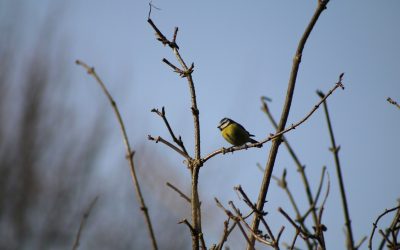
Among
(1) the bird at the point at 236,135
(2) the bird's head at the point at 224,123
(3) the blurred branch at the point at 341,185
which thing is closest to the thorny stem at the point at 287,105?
(3) the blurred branch at the point at 341,185

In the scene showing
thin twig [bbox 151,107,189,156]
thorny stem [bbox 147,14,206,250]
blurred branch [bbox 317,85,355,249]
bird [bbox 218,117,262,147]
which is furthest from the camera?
bird [bbox 218,117,262,147]

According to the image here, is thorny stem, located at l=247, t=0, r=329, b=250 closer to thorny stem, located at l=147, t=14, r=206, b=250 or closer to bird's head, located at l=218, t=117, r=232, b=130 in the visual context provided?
thorny stem, located at l=147, t=14, r=206, b=250

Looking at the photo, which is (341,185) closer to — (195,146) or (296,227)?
(296,227)

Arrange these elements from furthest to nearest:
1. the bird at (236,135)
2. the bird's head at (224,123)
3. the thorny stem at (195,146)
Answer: the bird's head at (224,123), the bird at (236,135), the thorny stem at (195,146)

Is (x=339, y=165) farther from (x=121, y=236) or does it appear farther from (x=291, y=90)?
(x=121, y=236)

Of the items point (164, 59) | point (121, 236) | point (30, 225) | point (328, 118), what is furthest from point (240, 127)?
point (30, 225)

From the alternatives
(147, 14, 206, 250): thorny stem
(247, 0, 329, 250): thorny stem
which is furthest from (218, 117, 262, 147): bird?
(247, 0, 329, 250): thorny stem

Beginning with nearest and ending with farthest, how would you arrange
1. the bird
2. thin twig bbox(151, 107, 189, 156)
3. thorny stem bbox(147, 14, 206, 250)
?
1. thorny stem bbox(147, 14, 206, 250)
2. thin twig bbox(151, 107, 189, 156)
3. the bird

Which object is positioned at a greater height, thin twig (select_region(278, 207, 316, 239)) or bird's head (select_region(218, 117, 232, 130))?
bird's head (select_region(218, 117, 232, 130))

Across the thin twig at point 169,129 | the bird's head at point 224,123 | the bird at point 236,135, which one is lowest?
the thin twig at point 169,129

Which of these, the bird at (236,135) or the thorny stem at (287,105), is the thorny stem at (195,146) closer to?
the thorny stem at (287,105)

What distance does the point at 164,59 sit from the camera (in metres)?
1.48

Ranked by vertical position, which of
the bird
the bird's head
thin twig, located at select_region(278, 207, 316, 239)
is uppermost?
the bird's head

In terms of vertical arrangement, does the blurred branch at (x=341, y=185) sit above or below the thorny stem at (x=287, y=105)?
below
